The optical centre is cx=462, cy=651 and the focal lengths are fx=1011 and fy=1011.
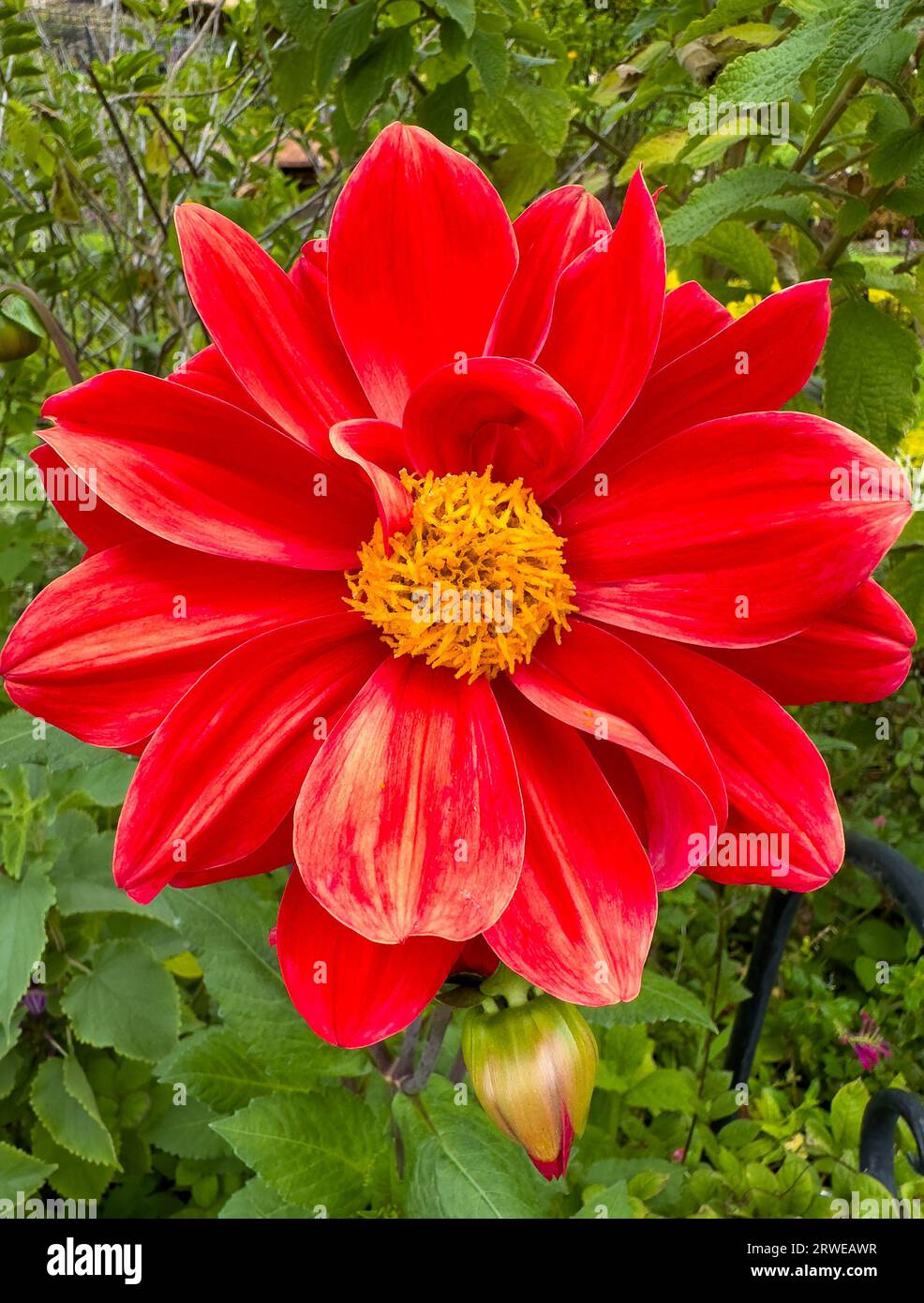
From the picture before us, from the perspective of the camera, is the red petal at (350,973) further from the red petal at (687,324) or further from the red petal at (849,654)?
the red petal at (687,324)

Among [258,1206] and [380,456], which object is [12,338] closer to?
[380,456]

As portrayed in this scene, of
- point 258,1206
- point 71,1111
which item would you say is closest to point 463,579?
point 258,1206

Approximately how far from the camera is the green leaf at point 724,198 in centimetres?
79

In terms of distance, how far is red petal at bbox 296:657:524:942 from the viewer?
465mm

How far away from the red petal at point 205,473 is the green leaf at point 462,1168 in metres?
0.48

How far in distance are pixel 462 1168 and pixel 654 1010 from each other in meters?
0.19

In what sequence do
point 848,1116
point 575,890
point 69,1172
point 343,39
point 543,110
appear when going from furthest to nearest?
point 69,1172 < point 848,1116 < point 543,110 < point 343,39 < point 575,890

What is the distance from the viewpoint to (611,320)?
20.4 inches

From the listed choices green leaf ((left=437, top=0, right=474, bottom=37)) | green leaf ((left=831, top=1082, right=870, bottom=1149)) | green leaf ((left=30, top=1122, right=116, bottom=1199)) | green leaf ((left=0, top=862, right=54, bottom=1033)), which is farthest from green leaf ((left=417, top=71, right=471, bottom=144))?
green leaf ((left=30, top=1122, right=116, bottom=1199))

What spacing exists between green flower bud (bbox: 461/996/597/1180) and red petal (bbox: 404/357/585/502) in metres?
0.31

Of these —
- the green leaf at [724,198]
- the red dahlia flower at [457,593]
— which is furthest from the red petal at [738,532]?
the green leaf at [724,198]

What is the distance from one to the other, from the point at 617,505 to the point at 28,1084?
1.29 metres
